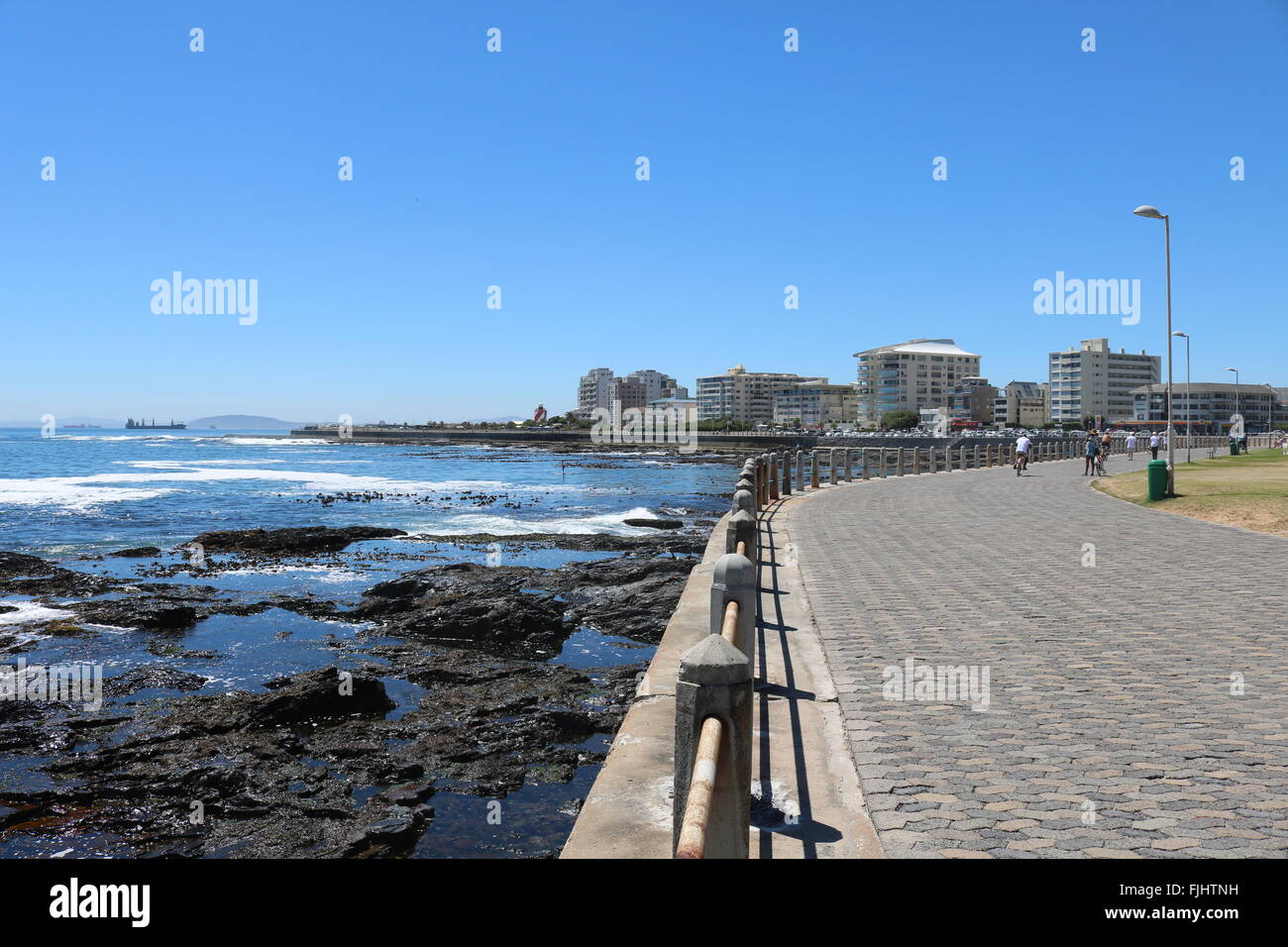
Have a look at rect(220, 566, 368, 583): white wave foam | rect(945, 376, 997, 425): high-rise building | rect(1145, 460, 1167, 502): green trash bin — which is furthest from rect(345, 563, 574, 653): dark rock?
rect(945, 376, 997, 425): high-rise building

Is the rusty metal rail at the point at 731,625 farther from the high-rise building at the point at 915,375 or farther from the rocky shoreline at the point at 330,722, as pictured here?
the high-rise building at the point at 915,375

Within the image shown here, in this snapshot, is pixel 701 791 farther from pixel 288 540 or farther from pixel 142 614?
pixel 288 540

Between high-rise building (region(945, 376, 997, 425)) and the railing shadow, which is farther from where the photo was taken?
high-rise building (region(945, 376, 997, 425))

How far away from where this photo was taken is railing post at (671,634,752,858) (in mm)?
2797

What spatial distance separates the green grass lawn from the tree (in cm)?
14478

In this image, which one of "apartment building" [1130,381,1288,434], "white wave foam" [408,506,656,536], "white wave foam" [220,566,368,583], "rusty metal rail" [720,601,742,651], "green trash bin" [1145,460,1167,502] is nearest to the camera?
"rusty metal rail" [720,601,742,651]

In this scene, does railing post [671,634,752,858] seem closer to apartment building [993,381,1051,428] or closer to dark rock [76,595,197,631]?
dark rock [76,595,197,631]

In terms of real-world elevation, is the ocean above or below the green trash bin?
below

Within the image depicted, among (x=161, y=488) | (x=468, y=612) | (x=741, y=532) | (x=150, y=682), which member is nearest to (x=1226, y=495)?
(x=741, y=532)

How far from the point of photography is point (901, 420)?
6924 inches

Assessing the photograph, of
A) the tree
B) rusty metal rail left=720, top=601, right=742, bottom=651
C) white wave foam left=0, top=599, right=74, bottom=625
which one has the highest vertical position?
the tree

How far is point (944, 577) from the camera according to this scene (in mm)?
11383

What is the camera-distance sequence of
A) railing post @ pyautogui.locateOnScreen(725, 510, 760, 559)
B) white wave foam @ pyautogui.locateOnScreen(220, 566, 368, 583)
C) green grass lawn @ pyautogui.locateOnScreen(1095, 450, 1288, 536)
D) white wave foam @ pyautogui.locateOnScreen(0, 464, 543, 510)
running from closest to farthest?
railing post @ pyautogui.locateOnScreen(725, 510, 760, 559) → green grass lawn @ pyautogui.locateOnScreen(1095, 450, 1288, 536) → white wave foam @ pyautogui.locateOnScreen(220, 566, 368, 583) → white wave foam @ pyautogui.locateOnScreen(0, 464, 543, 510)

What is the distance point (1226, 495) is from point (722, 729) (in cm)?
2319
